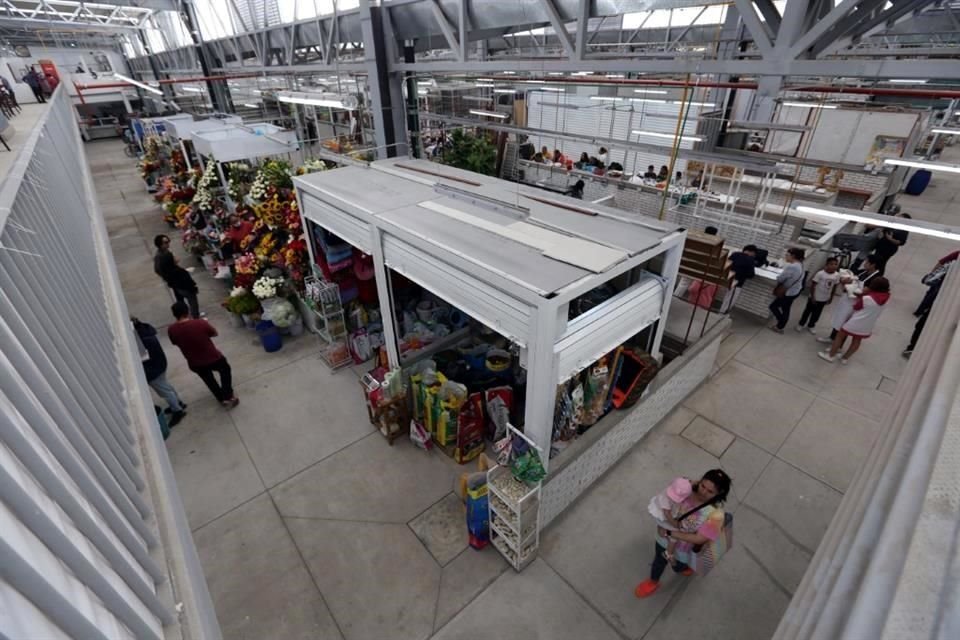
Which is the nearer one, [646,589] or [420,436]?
[646,589]

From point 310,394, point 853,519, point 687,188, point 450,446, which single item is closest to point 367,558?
point 450,446

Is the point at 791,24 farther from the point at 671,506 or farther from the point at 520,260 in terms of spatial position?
the point at 671,506

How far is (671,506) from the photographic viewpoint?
11.0ft

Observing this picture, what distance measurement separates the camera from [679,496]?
3242 millimetres

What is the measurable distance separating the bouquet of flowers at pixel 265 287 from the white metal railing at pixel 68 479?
4.34 m

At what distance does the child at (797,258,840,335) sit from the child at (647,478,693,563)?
5576mm

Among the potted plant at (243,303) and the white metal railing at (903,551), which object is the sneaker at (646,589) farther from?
the potted plant at (243,303)

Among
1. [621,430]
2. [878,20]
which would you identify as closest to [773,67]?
[878,20]

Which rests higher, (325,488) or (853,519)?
(853,519)

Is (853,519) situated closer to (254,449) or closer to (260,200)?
(254,449)

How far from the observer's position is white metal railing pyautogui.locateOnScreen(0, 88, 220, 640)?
0.89 m

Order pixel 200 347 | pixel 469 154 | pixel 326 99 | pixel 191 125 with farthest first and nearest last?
pixel 191 125
pixel 469 154
pixel 326 99
pixel 200 347

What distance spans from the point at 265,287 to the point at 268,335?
30.7 inches

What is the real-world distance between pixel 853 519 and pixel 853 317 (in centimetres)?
639
